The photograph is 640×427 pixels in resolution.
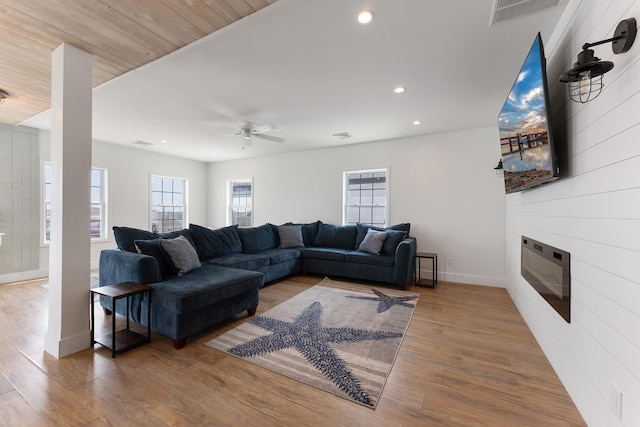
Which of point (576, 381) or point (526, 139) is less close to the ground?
point (526, 139)

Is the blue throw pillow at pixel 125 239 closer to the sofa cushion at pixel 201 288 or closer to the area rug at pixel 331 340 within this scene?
the sofa cushion at pixel 201 288

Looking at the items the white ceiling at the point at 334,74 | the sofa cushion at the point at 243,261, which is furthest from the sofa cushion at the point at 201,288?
the white ceiling at the point at 334,74

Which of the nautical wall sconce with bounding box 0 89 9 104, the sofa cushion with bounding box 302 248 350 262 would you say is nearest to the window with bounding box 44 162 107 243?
the nautical wall sconce with bounding box 0 89 9 104

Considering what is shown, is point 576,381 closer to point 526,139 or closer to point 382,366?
point 382,366

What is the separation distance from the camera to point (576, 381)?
1.68m

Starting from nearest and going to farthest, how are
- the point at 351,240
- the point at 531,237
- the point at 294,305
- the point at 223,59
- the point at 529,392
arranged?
the point at 529,392 < the point at 223,59 < the point at 531,237 < the point at 294,305 < the point at 351,240

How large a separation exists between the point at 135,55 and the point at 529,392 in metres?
4.17

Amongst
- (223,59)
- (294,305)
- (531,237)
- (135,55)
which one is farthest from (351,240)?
(135,55)

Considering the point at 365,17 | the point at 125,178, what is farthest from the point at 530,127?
the point at 125,178

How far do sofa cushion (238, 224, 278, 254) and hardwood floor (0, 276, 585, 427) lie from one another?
2065 millimetres

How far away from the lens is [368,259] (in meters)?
4.39

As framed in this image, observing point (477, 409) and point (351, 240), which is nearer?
point (477, 409)

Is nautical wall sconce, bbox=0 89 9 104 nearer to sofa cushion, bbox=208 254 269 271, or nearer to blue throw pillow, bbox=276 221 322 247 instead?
sofa cushion, bbox=208 254 269 271

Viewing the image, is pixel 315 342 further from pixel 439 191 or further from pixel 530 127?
pixel 439 191
